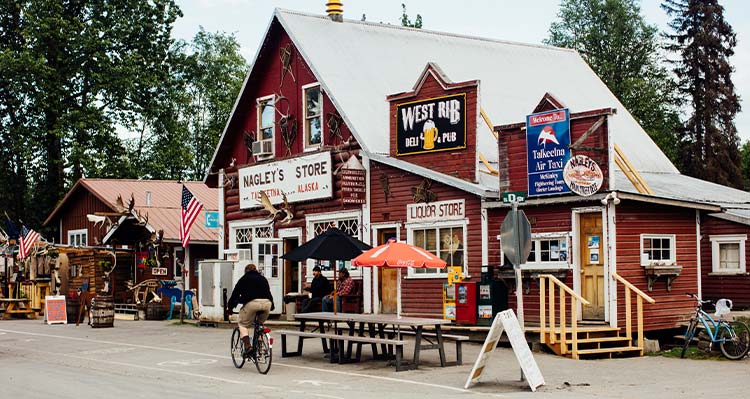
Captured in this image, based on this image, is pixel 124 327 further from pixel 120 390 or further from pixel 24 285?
pixel 120 390

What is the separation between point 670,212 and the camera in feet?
75.7

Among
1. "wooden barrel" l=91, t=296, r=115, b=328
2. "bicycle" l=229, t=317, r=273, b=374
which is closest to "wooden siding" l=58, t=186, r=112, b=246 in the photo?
"wooden barrel" l=91, t=296, r=115, b=328

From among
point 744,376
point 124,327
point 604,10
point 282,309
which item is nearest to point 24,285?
point 124,327

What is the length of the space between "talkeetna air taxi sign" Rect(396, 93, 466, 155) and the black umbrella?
4335 mm

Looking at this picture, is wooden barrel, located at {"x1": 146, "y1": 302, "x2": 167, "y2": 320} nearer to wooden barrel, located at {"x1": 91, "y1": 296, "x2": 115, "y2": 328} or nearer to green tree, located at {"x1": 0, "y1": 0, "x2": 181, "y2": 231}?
wooden barrel, located at {"x1": 91, "y1": 296, "x2": 115, "y2": 328}

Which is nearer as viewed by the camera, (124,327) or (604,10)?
(124,327)

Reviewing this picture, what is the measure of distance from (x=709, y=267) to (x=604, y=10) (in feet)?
106

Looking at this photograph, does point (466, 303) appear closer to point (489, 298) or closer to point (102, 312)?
point (489, 298)

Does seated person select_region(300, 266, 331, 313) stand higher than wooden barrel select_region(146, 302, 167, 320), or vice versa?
seated person select_region(300, 266, 331, 313)

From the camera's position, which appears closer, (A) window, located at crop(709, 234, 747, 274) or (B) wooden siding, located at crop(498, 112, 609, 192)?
(B) wooden siding, located at crop(498, 112, 609, 192)

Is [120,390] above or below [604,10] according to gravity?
below

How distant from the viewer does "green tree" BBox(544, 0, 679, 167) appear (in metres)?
53.6

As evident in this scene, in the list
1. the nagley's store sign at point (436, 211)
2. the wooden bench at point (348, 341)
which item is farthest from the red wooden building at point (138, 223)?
the wooden bench at point (348, 341)

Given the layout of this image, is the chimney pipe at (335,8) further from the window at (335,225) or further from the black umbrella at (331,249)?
the black umbrella at (331,249)
